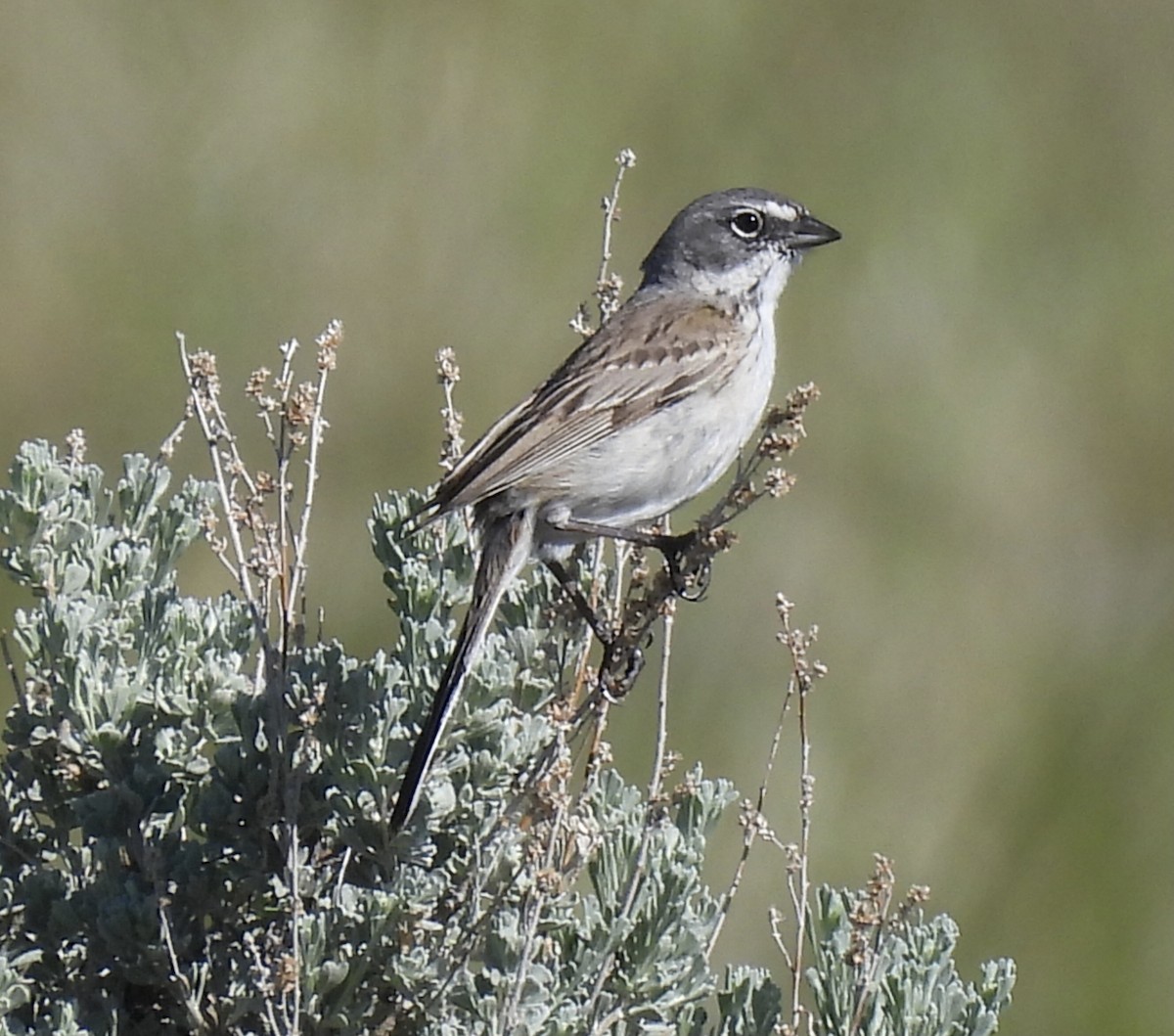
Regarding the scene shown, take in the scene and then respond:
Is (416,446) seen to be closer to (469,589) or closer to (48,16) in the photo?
(48,16)

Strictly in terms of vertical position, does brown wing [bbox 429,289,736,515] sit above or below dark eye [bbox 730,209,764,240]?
below

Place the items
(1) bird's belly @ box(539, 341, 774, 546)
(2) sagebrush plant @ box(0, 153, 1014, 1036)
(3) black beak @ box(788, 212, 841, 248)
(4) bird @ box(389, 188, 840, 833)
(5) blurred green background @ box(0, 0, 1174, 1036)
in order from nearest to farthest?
(2) sagebrush plant @ box(0, 153, 1014, 1036), (4) bird @ box(389, 188, 840, 833), (1) bird's belly @ box(539, 341, 774, 546), (3) black beak @ box(788, 212, 841, 248), (5) blurred green background @ box(0, 0, 1174, 1036)

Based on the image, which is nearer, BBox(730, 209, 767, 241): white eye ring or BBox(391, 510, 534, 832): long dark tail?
BBox(391, 510, 534, 832): long dark tail

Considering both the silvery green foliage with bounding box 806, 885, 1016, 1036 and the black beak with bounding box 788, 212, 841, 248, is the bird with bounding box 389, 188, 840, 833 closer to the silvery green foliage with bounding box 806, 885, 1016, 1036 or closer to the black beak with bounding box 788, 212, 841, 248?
the black beak with bounding box 788, 212, 841, 248

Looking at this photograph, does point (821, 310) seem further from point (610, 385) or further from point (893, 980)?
point (893, 980)

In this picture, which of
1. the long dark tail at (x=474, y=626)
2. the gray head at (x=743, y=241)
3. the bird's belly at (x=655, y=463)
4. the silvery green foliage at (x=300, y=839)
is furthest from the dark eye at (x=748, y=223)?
the silvery green foliage at (x=300, y=839)

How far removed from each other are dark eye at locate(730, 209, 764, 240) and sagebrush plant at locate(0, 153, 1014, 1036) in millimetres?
1406

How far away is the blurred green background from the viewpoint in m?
6.73

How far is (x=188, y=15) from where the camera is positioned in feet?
29.9

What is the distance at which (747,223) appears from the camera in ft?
18.2

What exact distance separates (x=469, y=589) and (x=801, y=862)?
896 millimetres

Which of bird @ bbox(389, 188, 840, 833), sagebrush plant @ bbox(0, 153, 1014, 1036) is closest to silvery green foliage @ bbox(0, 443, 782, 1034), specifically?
sagebrush plant @ bbox(0, 153, 1014, 1036)

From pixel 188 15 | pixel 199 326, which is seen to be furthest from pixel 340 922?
pixel 188 15

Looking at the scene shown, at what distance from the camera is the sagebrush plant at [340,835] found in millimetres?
3875
